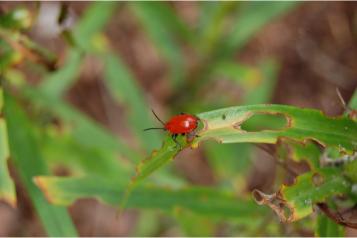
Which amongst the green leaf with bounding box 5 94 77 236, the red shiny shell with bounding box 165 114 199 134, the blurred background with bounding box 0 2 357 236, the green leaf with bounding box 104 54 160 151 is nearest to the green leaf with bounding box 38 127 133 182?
the blurred background with bounding box 0 2 357 236

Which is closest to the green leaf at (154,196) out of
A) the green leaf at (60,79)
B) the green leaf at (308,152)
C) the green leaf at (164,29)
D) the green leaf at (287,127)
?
the green leaf at (308,152)

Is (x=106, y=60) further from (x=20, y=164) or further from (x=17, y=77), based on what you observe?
(x=20, y=164)

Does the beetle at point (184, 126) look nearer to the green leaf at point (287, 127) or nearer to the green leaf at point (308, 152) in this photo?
the green leaf at point (287, 127)

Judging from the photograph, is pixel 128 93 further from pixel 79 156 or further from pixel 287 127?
pixel 287 127

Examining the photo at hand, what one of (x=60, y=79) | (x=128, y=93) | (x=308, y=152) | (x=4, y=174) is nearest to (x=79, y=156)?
(x=60, y=79)

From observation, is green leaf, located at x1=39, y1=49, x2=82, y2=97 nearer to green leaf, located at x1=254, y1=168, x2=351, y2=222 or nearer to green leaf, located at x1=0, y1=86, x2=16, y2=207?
green leaf, located at x1=0, y1=86, x2=16, y2=207

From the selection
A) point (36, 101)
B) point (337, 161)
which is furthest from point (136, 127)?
point (337, 161)
